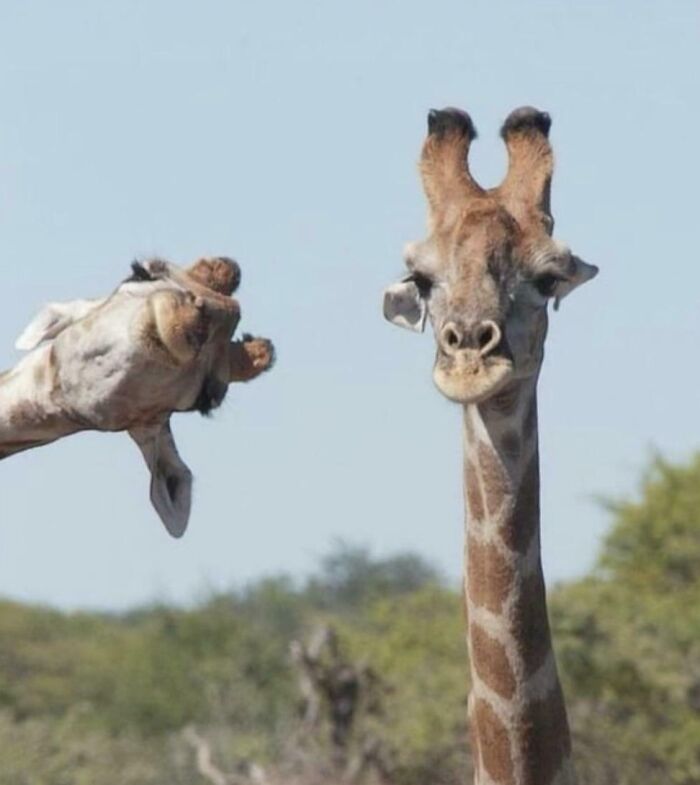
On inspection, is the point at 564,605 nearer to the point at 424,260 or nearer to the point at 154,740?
the point at 154,740

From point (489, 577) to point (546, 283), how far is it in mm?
526

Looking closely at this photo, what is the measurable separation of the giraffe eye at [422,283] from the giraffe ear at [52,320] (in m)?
1.60

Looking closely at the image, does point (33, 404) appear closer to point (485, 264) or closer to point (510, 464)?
point (485, 264)

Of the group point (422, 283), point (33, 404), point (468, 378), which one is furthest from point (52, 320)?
point (422, 283)

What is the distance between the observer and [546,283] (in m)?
5.52

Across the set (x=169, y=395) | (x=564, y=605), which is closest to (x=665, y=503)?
(x=564, y=605)

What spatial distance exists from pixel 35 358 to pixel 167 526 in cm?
43

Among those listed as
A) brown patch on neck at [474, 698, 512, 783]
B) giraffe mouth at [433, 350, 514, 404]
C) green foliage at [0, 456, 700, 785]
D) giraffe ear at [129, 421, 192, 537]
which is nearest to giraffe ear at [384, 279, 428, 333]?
Answer: giraffe mouth at [433, 350, 514, 404]

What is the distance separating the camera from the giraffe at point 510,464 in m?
5.46

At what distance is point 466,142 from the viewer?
5.69m

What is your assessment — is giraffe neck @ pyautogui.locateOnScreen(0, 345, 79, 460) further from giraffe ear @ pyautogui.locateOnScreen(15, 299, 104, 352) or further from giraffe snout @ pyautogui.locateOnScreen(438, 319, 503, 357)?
giraffe snout @ pyautogui.locateOnScreen(438, 319, 503, 357)

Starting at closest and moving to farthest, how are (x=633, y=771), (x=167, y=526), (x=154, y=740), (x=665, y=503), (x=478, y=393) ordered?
(x=167, y=526) → (x=478, y=393) → (x=633, y=771) → (x=665, y=503) → (x=154, y=740)

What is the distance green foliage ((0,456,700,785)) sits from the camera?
986 inches

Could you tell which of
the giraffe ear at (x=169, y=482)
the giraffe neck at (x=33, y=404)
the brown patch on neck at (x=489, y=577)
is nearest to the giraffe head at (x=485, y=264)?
the brown patch on neck at (x=489, y=577)
